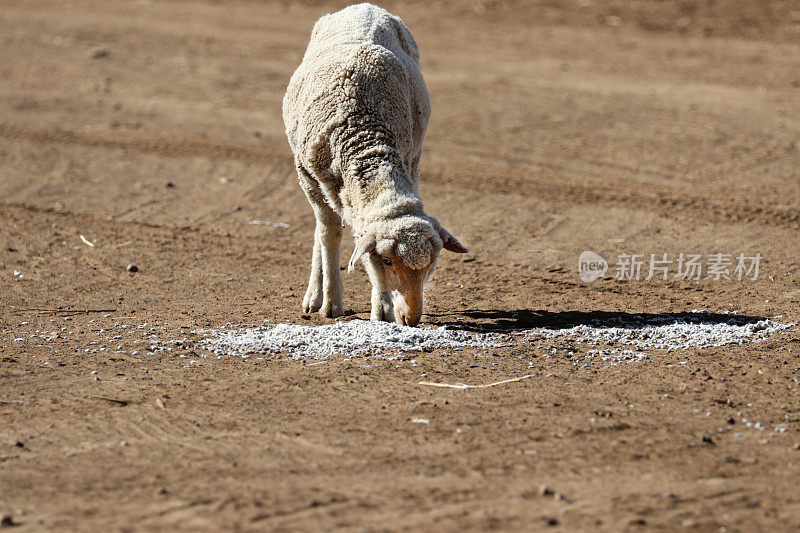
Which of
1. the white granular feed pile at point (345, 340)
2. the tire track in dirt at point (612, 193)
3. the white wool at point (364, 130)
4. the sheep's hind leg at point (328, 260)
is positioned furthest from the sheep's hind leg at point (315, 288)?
the tire track in dirt at point (612, 193)

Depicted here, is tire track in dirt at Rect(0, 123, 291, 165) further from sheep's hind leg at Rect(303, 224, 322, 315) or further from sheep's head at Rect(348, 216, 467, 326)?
sheep's head at Rect(348, 216, 467, 326)

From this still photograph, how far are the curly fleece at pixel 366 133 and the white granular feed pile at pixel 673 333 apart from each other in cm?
153

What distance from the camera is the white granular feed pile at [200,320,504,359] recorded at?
7.20 meters

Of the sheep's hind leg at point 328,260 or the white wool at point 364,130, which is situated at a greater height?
the white wool at point 364,130

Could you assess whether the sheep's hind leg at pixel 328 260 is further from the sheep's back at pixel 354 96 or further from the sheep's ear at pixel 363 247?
the sheep's ear at pixel 363 247

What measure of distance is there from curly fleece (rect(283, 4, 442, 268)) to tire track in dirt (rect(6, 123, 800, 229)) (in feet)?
13.4

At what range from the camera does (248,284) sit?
30.3 ft

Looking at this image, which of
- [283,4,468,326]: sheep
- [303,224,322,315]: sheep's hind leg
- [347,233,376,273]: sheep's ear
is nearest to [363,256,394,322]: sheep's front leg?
[283,4,468,326]: sheep

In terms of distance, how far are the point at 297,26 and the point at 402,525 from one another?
17.3m

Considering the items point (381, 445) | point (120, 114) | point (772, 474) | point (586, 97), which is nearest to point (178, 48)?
point (120, 114)

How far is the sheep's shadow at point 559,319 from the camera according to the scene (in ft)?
25.6

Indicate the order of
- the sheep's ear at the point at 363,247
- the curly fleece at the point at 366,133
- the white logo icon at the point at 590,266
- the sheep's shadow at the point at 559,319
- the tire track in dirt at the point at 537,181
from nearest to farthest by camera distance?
the sheep's ear at the point at 363,247, the curly fleece at the point at 366,133, the sheep's shadow at the point at 559,319, the white logo icon at the point at 590,266, the tire track in dirt at the point at 537,181

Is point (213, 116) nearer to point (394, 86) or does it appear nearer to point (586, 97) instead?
point (586, 97)

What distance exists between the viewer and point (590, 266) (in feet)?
31.3
